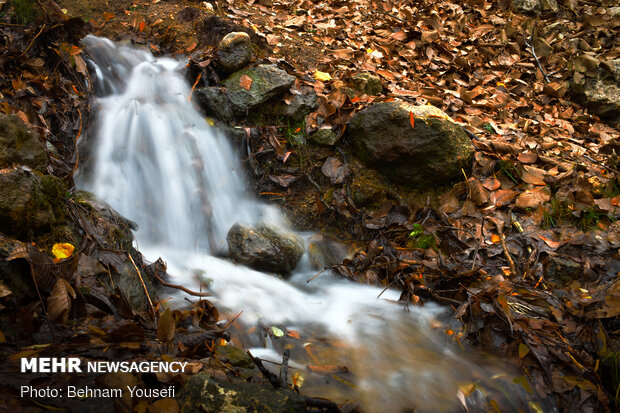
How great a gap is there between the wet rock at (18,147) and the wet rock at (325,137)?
2406 millimetres

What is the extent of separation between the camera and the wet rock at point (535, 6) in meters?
5.82

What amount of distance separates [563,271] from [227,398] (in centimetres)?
282

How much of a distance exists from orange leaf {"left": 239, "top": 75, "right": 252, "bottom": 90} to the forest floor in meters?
0.30

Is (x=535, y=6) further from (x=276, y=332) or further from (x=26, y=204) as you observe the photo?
(x=26, y=204)

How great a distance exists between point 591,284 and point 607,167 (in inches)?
62.3

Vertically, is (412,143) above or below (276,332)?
above

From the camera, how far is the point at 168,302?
93.0 inches

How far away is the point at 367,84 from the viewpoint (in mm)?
4215

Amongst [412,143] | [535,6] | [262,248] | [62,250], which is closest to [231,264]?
[262,248]

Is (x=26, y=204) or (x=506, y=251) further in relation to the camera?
(x=506, y=251)

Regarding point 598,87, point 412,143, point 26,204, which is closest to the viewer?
point 26,204

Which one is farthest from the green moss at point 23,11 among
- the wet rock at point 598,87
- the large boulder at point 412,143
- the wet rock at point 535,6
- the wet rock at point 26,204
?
the wet rock at point 535,6

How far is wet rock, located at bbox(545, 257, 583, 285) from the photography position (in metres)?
2.93

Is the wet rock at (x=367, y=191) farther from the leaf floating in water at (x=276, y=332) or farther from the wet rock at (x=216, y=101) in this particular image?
the leaf floating in water at (x=276, y=332)
